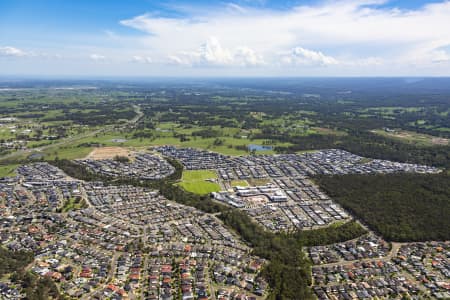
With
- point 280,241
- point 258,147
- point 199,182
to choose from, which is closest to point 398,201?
point 280,241

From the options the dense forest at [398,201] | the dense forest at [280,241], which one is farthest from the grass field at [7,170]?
the dense forest at [398,201]

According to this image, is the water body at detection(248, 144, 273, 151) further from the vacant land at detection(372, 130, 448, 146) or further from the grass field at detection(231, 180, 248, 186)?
the vacant land at detection(372, 130, 448, 146)

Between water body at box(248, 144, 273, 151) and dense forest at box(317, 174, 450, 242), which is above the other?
water body at box(248, 144, 273, 151)

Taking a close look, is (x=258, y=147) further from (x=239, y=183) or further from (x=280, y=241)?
(x=280, y=241)

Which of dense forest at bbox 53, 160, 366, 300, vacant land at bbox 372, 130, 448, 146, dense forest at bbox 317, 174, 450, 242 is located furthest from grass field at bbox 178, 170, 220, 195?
vacant land at bbox 372, 130, 448, 146

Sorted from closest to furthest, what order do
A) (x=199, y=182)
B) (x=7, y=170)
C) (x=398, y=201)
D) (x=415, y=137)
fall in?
(x=398, y=201), (x=199, y=182), (x=7, y=170), (x=415, y=137)
